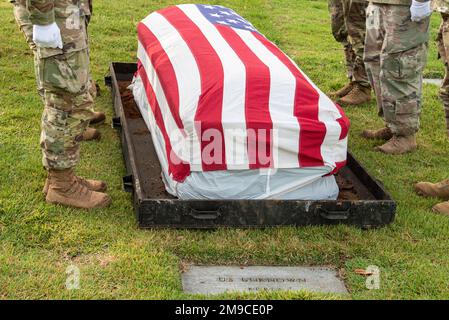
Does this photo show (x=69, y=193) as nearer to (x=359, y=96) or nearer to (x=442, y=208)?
(x=442, y=208)

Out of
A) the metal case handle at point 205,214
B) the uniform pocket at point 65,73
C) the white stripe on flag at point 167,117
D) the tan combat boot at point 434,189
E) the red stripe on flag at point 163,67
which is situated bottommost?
the tan combat boot at point 434,189

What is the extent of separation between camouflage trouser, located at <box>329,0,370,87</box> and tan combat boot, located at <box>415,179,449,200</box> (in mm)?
1833

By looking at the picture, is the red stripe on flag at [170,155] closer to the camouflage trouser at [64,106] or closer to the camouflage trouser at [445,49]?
the camouflage trouser at [64,106]

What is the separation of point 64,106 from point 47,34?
0.49 metres

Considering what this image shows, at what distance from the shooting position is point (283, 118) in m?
3.65

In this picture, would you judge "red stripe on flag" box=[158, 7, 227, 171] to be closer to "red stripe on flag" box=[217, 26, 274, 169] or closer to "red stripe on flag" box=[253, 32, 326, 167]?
"red stripe on flag" box=[217, 26, 274, 169]

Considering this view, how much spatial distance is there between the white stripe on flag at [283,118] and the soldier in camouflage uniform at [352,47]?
81.9 inches

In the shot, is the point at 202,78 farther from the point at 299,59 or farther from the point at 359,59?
the point at 299,59

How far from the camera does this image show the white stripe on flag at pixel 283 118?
3619mm

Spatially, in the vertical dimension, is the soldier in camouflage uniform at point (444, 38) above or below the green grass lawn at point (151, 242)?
above

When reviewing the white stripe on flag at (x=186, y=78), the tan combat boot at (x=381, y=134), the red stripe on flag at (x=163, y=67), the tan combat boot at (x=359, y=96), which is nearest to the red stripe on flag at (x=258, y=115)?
the white stripe on flag at (x=186, y=78)

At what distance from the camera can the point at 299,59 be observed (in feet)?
24.2
